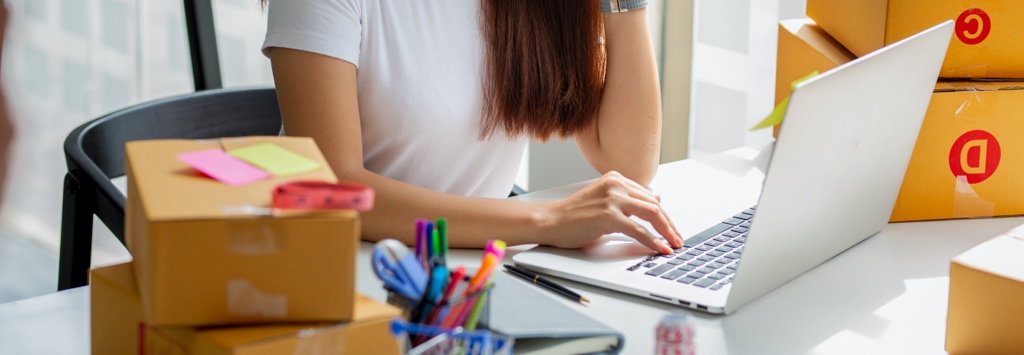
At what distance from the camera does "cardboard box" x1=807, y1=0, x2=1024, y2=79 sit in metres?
1.31

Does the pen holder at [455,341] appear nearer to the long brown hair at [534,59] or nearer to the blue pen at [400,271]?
the blue pen at [400,271]

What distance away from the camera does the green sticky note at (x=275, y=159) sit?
0.73 m

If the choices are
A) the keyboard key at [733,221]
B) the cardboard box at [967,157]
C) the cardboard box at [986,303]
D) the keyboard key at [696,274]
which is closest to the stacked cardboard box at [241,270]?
the keyboard key at [696,274]

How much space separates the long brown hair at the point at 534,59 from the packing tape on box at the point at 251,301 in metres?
0.75

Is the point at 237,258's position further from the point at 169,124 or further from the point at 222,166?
the point at 169,124

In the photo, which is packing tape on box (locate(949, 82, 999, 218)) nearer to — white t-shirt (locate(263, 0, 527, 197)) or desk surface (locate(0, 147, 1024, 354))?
desk surface (locate(0, 147, 1024, 354))

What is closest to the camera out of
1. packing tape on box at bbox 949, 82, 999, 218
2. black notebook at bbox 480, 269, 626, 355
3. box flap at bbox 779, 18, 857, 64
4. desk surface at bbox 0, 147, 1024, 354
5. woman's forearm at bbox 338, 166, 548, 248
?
black notebook at bbox 480, 269, 626, 355

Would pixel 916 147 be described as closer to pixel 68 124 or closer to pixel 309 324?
pixel 309 324

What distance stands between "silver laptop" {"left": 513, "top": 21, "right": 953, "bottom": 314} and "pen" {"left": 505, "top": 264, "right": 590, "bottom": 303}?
0.04 feet

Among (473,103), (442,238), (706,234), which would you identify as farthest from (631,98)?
(442,238)

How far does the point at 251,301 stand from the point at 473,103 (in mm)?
756

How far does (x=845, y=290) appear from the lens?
1045 millimetres

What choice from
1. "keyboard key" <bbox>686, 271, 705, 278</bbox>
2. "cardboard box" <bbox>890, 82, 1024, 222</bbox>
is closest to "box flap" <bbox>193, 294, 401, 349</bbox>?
"keyboard key" <bbox>686, 271, 705, 278</bbox>

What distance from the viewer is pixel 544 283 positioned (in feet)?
3.33
